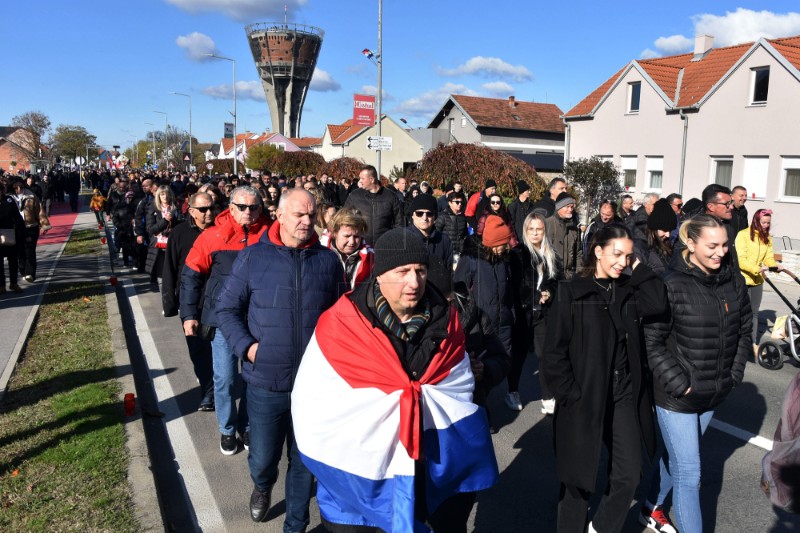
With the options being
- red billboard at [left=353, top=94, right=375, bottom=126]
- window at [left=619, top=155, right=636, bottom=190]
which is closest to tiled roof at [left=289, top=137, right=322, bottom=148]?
red billboard at [left=353, top=94, right=375, bottom=126]

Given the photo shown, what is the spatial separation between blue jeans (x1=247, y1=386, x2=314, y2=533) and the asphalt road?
44 cm

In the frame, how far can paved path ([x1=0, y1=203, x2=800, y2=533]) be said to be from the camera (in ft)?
13.9

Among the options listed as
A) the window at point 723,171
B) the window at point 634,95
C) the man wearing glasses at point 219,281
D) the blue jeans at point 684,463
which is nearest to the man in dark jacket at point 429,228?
the man wearing glasses at point 219,281

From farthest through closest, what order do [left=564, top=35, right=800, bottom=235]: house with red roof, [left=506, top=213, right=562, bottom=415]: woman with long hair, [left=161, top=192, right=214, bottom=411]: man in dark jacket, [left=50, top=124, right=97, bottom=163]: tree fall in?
[left=50, top=124, right=97, bottom=163]: tree → [left=564, top=35, right=800, bottom=235]: house with red roof → [left=161, top=192, right=214, bottom=411]: man in dark jacket → [left=506, top=213, right=562, bottom=415]: woman with long hair

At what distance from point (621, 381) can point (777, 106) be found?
72.1 ft

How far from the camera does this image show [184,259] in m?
5.95

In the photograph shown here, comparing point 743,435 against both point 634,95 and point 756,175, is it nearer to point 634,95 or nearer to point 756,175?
point 756,175

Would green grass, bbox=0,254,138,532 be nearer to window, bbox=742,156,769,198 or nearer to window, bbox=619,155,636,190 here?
window, bbox=742,156,769,198

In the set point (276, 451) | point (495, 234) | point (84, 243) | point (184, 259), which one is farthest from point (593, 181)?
point (276, 451)

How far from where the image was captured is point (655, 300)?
3.59m

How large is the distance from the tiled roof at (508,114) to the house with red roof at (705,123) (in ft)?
55.9

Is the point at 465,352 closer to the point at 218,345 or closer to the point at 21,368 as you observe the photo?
the point at 218,345

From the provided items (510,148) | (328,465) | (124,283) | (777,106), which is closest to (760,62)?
(777,106)

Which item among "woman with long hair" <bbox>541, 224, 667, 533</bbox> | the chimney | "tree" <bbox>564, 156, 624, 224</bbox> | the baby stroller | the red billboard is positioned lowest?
the baby stroller
